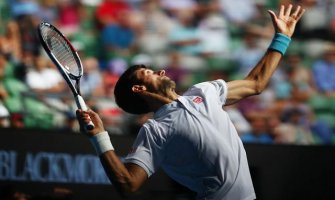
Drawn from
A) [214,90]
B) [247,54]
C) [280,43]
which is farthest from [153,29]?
[214,90]

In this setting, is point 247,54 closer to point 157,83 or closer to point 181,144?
point 157,83

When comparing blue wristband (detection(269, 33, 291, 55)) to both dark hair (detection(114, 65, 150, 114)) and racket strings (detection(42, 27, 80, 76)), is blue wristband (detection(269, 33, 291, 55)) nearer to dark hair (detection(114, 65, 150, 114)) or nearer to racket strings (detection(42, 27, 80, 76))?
dark hair (detection(114, 65, 150, 114))

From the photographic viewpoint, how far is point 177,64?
8484 millimetres

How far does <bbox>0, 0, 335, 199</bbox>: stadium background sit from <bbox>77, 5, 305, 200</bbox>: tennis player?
3.33m

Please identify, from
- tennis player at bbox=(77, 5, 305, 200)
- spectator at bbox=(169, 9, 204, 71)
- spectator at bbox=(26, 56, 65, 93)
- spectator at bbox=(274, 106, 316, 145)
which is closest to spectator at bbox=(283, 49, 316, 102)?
spectator at bbox=(274, 106, 316, 145)

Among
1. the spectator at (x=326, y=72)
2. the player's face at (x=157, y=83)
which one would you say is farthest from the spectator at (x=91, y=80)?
the player's face at (x=157, y=83)

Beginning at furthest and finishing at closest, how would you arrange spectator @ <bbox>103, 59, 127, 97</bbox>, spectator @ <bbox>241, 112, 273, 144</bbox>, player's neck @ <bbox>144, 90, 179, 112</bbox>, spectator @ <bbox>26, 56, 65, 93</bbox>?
spectator @ <bbox>103, 59, 127, 97</bbox>, spectator @ <bbox>241, 112, 273, 144</bbox>, spectator @ <bbox>26, 56, 65, 93</bbox>, player's neck @ <bbox>144, 90, 179, 112</bbox>

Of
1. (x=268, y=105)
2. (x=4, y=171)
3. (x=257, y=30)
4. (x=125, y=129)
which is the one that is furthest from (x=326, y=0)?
(x=4, y=171)

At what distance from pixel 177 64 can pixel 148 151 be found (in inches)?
178

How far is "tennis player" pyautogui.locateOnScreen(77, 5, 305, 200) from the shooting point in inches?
155

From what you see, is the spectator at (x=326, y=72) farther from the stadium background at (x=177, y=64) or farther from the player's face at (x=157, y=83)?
the player's face at (x=157, y=83)

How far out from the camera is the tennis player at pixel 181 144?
3.93 meters

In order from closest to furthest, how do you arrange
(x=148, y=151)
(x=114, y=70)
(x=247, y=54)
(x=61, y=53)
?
(x=148, y=151) < (x=61, y=53) < (x=114, y=70) < (x=247, y=54)

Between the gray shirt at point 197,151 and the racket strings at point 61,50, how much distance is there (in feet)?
2.86
